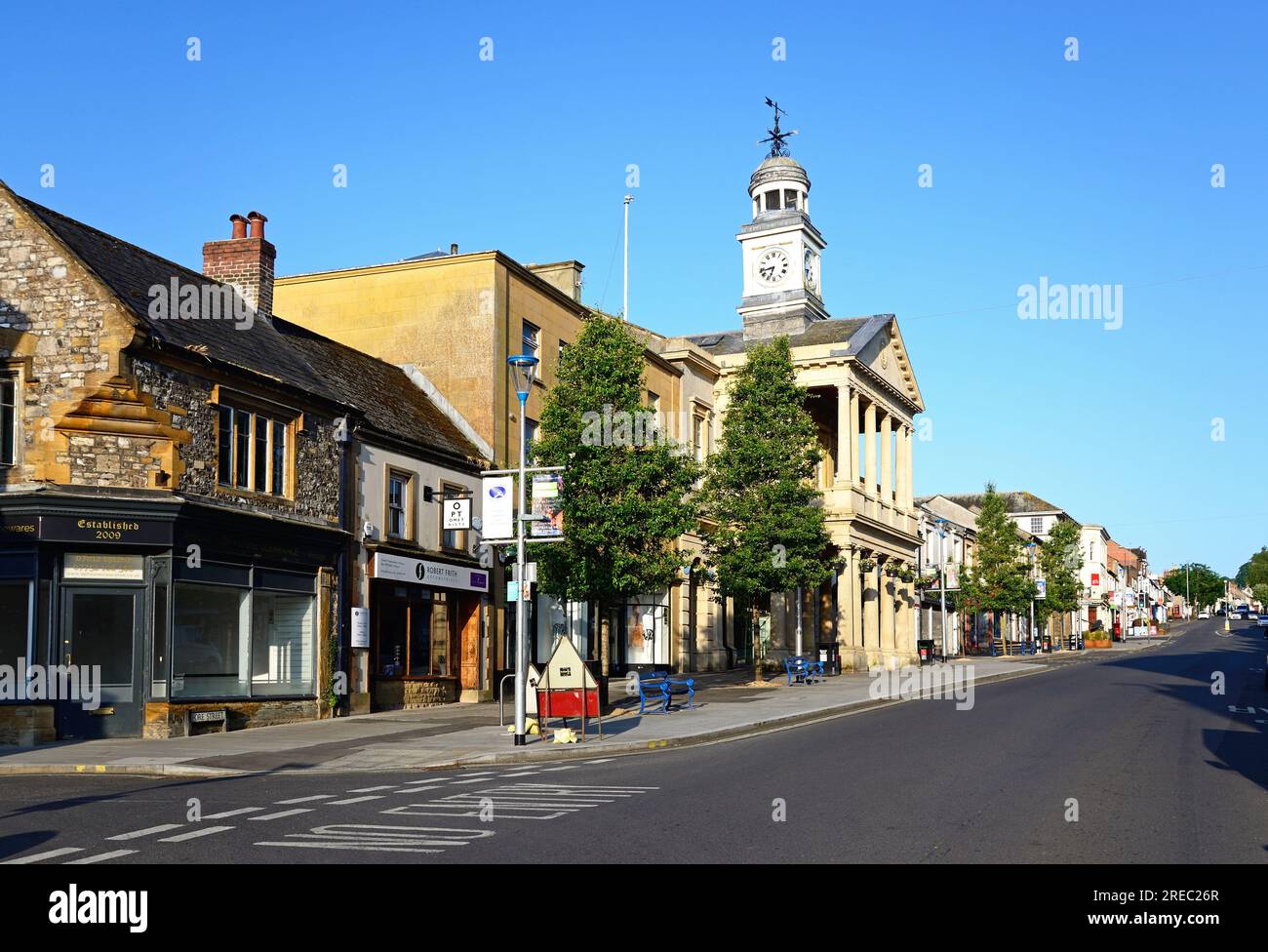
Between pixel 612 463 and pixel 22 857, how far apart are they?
1939 cm

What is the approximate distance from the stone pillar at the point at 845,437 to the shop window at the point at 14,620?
3672 centimetres

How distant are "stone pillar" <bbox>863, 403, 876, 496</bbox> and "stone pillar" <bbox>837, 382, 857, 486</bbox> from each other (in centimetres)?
278

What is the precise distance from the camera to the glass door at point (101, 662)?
22047 mm

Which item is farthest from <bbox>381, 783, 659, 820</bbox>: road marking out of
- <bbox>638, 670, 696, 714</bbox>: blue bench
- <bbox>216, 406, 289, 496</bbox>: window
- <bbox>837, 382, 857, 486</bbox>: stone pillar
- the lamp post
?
<bbox>837, 382, 857, 486</bbox>: stone pillar

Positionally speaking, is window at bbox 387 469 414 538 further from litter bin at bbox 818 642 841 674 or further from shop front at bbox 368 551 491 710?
litter bin at bbox 818 642 841 674

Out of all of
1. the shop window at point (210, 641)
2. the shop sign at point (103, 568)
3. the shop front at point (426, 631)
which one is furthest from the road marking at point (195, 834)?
the shop front at point (426, 631)

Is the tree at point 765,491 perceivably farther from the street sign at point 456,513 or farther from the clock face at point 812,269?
the clock face at point 812,269

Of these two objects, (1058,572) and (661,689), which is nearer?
(661,689)

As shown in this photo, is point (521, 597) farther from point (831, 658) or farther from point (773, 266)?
point (773, 266)

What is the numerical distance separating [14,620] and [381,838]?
551 inches

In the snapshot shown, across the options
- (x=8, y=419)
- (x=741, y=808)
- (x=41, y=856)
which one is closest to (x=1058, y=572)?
(x=8, y=419)

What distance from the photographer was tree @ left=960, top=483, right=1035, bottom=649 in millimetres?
74656

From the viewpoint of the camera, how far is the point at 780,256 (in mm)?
61656
